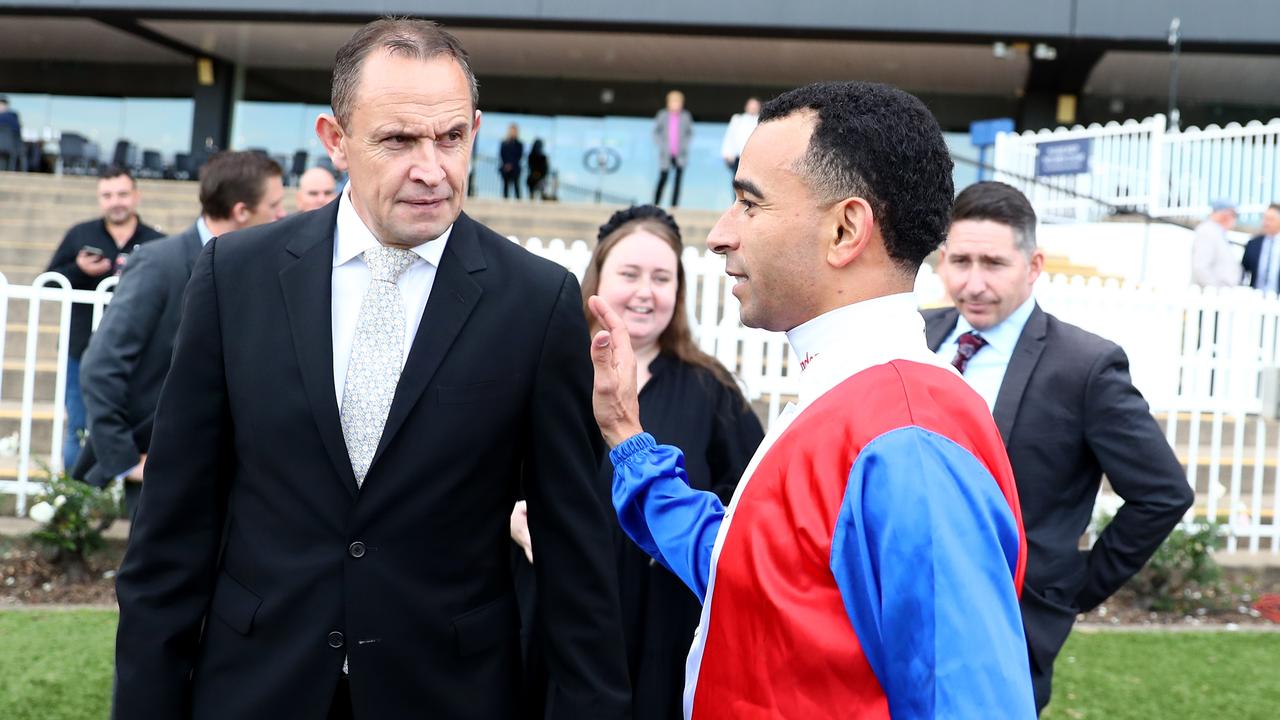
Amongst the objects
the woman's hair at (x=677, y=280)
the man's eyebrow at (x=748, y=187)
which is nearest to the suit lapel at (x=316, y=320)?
the man's eyebrow at (x=748, y=187)

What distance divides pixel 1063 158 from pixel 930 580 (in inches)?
578

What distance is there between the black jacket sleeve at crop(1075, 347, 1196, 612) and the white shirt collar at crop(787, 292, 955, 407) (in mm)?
1779

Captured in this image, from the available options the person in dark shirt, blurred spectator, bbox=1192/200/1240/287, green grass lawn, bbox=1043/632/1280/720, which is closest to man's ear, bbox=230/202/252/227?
the person in dark shirt

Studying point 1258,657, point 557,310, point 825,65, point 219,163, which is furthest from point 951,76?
point 557,310

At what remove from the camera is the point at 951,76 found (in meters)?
22.3

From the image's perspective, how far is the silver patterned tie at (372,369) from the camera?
2.22 m

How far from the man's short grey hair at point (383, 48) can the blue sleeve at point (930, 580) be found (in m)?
1.22

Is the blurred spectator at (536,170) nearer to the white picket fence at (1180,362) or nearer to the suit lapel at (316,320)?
the white picket fence at (1180,362)

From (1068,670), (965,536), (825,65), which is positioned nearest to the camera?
(965,536)

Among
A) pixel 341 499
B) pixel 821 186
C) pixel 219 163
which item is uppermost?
pixel 219 163

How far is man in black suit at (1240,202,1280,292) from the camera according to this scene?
13445mm

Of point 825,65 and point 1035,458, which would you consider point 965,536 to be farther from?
point 825,65

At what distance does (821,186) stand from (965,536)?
552 mm

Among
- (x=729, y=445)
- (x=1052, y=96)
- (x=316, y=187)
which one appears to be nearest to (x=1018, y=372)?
(x=729, y=445)
